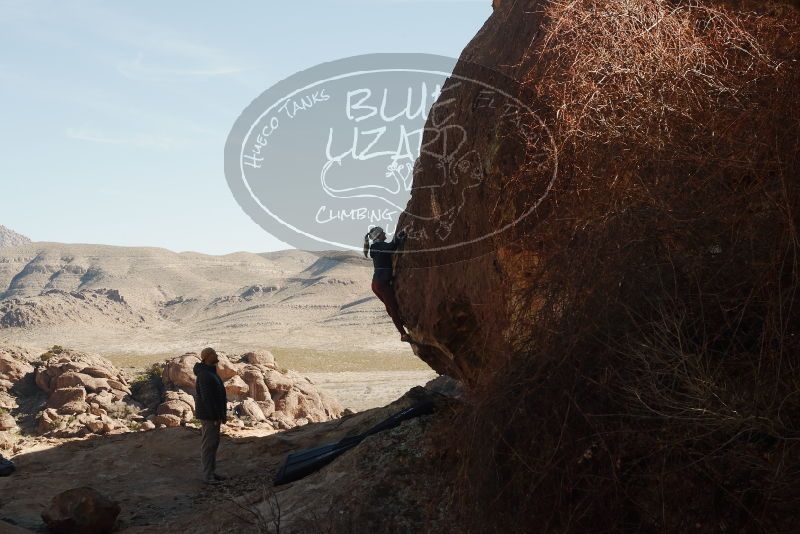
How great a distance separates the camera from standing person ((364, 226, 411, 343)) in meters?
10.2

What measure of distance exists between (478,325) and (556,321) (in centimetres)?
332

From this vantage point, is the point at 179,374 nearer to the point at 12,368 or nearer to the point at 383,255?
the point at 12,368

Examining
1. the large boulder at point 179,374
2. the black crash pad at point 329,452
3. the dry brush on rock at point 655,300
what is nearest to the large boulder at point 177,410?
the large boulder at point 179,374

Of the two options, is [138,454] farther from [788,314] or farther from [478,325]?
[788,314]

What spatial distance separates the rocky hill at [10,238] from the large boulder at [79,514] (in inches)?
7649

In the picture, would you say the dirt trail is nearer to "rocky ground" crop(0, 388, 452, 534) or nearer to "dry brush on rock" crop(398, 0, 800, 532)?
"rocky ground" crop(0, 388, 452, 534)

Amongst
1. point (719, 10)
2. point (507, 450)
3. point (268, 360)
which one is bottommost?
point (268, 360)

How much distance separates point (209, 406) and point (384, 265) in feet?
8.71

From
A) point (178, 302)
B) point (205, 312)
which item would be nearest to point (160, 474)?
point (205, 312)

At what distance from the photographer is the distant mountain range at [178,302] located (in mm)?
52734

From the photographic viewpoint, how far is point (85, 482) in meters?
10.9

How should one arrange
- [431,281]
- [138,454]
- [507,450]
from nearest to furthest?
[507,450], [431,281], [138,454]

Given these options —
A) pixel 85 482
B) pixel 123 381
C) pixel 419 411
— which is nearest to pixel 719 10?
pixel 419 411

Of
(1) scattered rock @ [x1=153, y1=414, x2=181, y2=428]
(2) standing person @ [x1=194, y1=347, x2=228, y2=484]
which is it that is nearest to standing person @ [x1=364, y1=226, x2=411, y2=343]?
(2) standing person @ [x1=194, y1=347, x2=228, y2=484]
